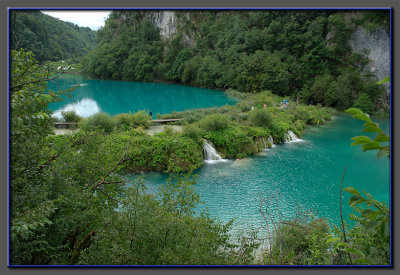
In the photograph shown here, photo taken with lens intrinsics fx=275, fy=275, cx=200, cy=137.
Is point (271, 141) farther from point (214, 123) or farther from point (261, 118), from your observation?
point (214, 123)

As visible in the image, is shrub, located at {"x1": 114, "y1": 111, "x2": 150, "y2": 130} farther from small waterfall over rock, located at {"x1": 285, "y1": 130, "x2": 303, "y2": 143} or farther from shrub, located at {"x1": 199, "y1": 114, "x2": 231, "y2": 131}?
small waterfall over rock, located at {"x1": 285, "y1": 130, "x2": 303, "y2": 143}

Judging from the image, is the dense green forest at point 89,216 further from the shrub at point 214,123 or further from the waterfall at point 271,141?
the waterfall at point 271,141

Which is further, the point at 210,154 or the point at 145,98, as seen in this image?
the point at 145,98

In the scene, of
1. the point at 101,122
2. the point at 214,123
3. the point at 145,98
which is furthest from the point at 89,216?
the point at 145,98

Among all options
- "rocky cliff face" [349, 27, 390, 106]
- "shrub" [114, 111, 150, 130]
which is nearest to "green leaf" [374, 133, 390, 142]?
"rocky cliff face" [349, 27, 390, 106]

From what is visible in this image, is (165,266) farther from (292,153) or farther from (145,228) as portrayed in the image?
(292,153)

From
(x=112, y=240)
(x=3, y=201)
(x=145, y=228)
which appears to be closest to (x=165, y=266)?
(x=145, y=228)
